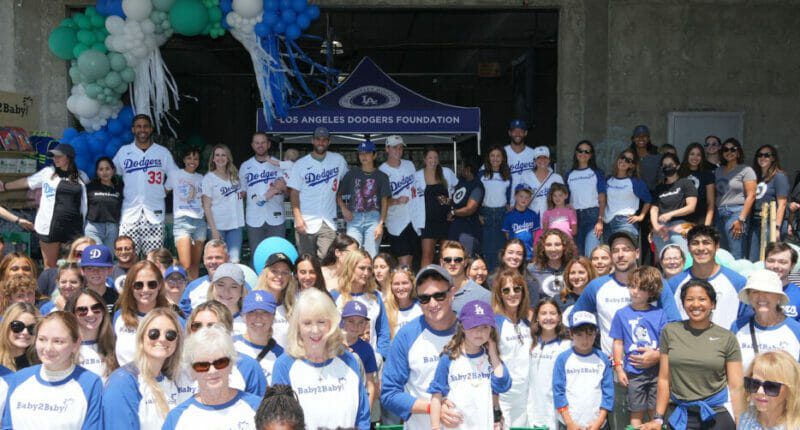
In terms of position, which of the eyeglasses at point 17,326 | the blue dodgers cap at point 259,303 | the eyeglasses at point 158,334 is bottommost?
the eyeglasses at point 17,326

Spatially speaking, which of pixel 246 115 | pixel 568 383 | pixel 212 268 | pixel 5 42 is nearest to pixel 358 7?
pixel 5 42

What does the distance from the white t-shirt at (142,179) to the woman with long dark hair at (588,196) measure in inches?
176

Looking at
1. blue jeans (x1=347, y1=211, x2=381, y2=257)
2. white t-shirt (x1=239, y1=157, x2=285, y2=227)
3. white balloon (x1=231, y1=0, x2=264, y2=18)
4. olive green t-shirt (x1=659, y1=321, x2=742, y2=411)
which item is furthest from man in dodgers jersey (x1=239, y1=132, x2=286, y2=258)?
olive green t-shirt (x1=659, y1=321, x2=742, y2=411)

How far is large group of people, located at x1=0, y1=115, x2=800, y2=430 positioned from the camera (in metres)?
4.17

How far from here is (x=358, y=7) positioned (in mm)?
11680

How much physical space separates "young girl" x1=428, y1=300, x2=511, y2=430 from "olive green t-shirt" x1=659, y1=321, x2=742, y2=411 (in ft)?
4.54

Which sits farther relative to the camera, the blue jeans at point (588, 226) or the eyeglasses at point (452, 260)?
the blue jeans at point (588, 226)

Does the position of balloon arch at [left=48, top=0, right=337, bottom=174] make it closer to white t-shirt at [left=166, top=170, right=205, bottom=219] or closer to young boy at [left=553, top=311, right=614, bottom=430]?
white t-shirt at [left=166, top=170, right=205, bottom=219]

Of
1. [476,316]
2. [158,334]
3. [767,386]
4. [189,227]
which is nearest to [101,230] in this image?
[189,227]

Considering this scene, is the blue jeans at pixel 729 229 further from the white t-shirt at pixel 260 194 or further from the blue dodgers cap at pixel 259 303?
the blue dodgers cap at pixel 259 303

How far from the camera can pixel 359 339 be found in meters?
5.02

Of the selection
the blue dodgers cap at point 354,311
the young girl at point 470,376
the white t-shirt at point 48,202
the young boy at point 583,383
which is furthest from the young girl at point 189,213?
the young girl at point 470,376

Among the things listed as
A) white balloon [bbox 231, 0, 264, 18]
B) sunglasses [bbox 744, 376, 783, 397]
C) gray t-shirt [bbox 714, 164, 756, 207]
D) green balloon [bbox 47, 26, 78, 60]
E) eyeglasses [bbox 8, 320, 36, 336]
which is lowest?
sunglasses [bbox 744, 376, 783, 397]

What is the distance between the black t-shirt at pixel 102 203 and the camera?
8.91 metres
